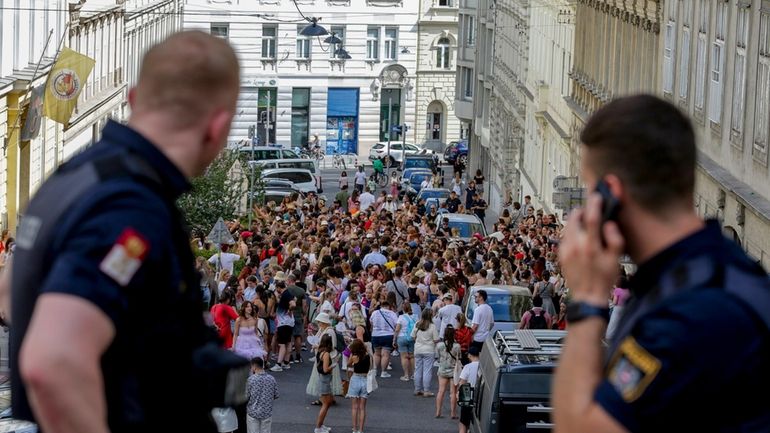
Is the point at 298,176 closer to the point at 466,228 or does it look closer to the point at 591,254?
the point at 466,228

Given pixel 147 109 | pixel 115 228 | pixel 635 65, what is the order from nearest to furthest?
pixel 115 228
pixel 147 109
pixel 635 65

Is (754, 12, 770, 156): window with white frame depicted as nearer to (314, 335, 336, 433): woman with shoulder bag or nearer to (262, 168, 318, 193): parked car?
(314, 335, 336, 433): woman with shoulder bag

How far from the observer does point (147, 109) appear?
4.00 metres

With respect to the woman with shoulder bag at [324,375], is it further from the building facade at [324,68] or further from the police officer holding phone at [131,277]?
the building facade at [324,68]

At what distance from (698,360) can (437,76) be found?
304ft

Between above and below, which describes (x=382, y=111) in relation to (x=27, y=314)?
below

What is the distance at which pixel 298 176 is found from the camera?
68000mm

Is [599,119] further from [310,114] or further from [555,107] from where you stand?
[310,114]

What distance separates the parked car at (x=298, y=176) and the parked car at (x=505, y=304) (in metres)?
38.6

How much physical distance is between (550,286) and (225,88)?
25.5 metres

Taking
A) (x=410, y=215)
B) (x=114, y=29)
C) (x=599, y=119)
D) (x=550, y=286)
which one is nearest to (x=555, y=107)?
(x=410, y=215)

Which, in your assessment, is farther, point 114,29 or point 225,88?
point 114,29

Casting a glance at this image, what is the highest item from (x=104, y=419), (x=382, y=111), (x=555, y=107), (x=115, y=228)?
(x=115, y=228)

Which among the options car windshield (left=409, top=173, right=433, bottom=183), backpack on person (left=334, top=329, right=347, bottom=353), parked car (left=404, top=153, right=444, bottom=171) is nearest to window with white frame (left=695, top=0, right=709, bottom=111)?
backpack on person (left=334, top=329, right=347, bottom=353)
